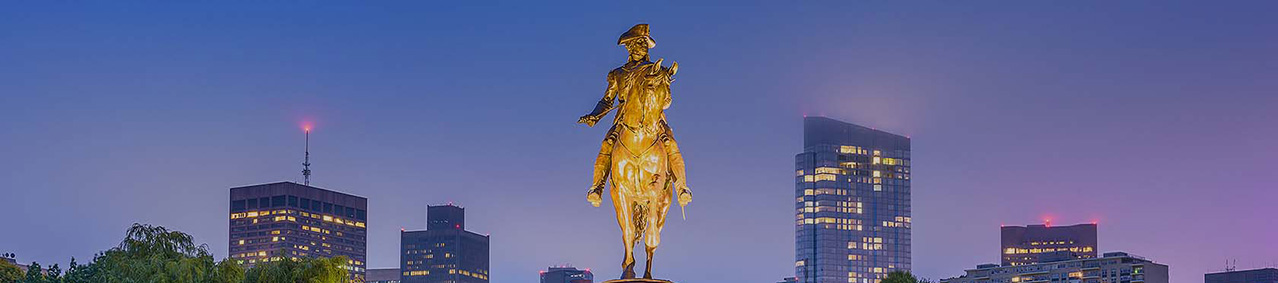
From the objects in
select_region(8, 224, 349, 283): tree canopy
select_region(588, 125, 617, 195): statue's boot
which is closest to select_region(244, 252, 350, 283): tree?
select_region(8, 224, 349, 283): tree canopy

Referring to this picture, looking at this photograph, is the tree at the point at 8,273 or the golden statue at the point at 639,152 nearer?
the golden statue at the point at 639,152

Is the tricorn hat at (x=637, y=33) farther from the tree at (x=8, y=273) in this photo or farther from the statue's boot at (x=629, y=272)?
the tree at (x=8, y=273)

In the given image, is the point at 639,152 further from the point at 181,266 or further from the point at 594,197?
the point at 181,266

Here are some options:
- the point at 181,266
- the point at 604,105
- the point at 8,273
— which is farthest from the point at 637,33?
the point at 8,273

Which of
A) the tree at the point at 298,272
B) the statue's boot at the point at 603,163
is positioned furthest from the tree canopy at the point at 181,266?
the statue's boot at the point at 603,163

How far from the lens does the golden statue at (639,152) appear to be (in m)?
20.3

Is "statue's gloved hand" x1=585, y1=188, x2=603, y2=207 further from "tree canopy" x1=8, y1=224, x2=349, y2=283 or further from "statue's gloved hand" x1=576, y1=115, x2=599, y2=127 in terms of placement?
"tree canopy" x1=8, y1=224, x2=349, y2=283

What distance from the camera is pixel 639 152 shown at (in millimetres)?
20438

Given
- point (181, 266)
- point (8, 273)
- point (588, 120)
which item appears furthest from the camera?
point (8, 273)

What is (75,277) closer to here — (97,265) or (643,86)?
(97,265)

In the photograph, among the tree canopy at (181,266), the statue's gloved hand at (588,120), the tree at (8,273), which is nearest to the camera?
the statue's gloved hand at (588,120)

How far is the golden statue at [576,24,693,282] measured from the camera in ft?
66.6

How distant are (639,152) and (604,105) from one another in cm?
69

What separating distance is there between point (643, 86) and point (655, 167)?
989 millimetres
